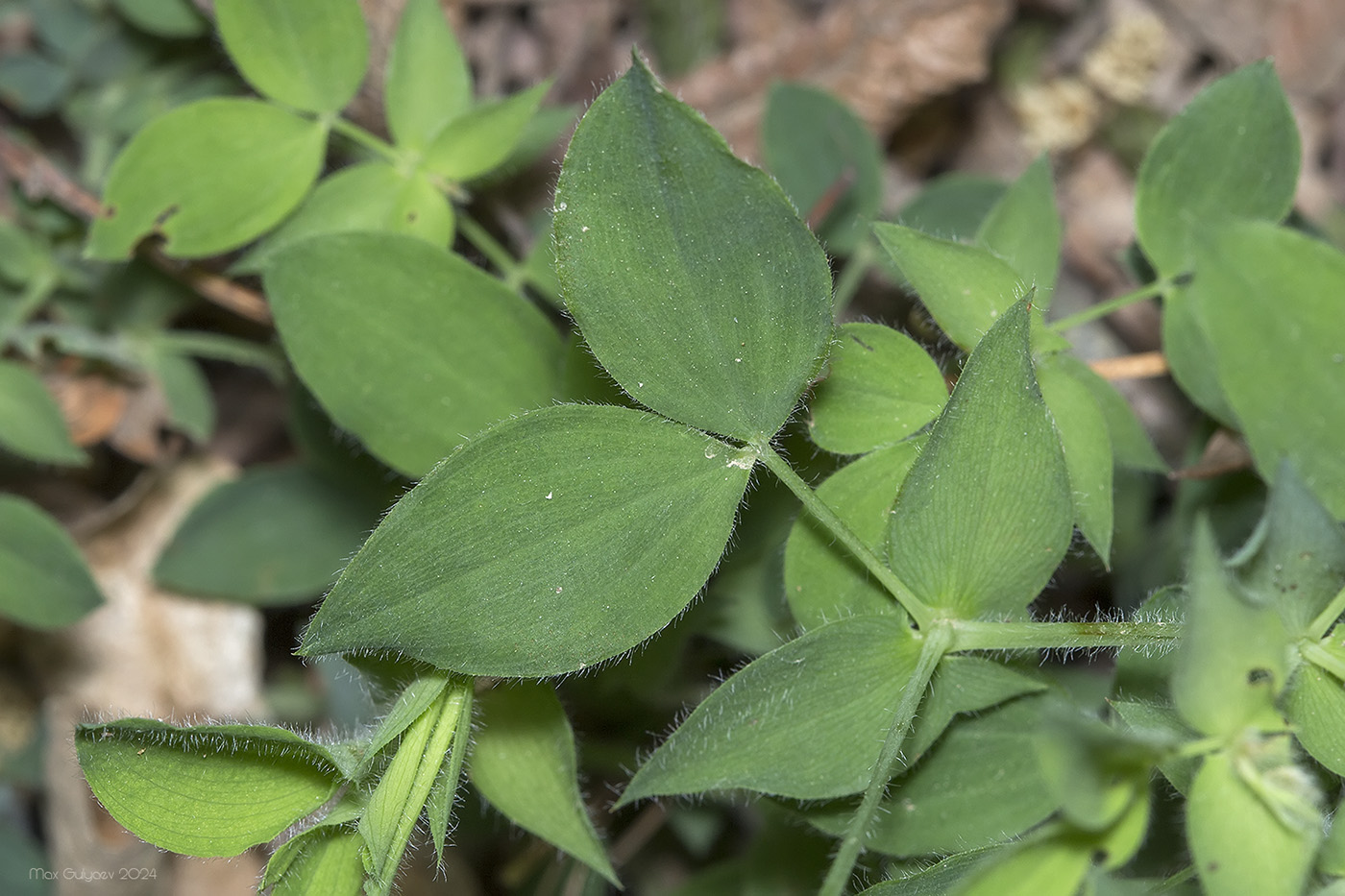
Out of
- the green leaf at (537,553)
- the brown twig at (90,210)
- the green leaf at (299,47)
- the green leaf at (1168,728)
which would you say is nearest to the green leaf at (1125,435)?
the green leaf at (1168,728)

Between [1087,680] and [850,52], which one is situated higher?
[850,52]

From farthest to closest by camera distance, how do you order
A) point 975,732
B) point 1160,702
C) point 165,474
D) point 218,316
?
point 165,474
point 218,316
point 975,732
point 1160,702

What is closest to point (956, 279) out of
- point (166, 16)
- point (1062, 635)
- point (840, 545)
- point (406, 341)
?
point (840, 545)

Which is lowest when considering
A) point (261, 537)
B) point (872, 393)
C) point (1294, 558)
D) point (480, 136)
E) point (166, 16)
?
point (261, 537)

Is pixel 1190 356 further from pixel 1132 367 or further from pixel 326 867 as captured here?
pixel 326 867

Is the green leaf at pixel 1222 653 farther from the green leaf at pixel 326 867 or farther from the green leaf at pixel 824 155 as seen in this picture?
the green leaf at pixel 824 155

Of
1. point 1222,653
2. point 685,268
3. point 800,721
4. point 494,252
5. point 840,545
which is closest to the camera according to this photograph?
point 1222,653

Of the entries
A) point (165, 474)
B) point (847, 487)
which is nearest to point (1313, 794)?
point (847, 487)

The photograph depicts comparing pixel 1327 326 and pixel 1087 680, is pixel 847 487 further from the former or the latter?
pixel 1087 680
